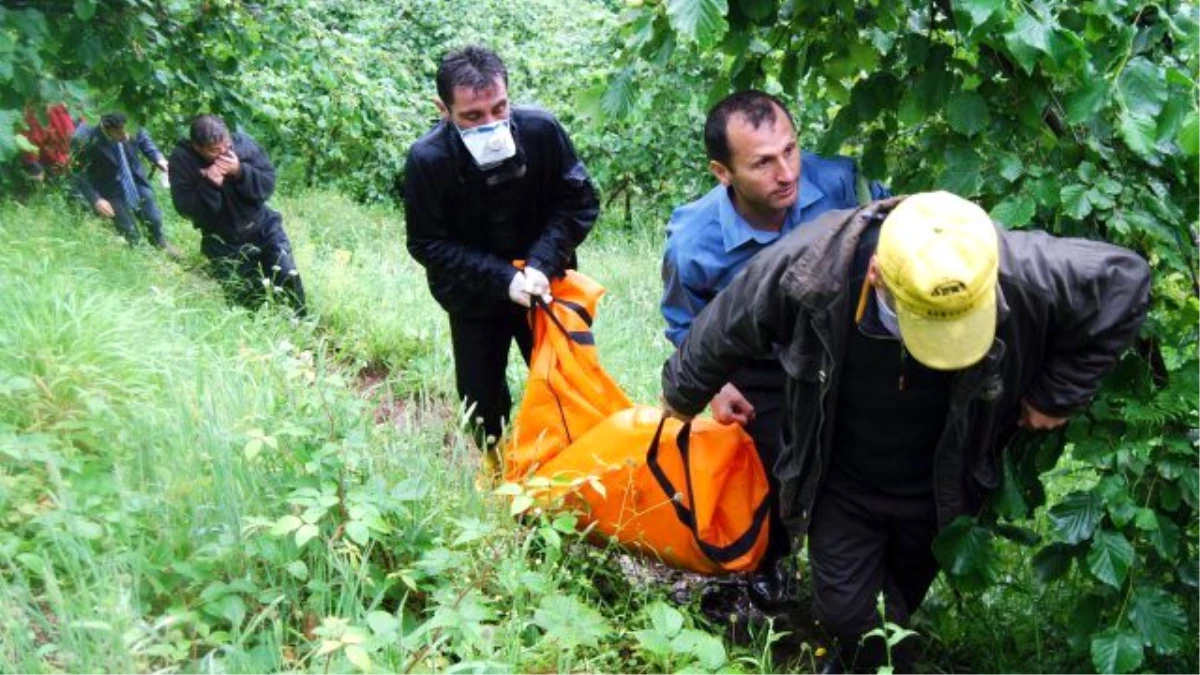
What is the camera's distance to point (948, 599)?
123 inches

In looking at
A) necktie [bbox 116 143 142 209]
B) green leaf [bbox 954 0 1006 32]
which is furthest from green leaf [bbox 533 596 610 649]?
necktie [bbox 116 143 142 209]

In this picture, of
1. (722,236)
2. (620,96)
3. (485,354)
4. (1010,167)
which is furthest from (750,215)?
(485,354)

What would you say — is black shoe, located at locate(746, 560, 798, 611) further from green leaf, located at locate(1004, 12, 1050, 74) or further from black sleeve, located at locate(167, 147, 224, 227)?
black sleeve, located at locate(167, 147, 224, 227)

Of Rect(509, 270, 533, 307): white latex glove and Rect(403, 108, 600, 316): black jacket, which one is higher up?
Rect(403, 108, 600, 316): black jacket

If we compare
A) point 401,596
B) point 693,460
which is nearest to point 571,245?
point 693,460

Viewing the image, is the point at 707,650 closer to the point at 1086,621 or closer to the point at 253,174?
the point at 1086,621

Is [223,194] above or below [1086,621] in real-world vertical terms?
above

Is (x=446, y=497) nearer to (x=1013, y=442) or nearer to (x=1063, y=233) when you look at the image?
(x=1013, y=442)

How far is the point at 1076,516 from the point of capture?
2164 millimetres

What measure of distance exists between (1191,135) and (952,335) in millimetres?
524

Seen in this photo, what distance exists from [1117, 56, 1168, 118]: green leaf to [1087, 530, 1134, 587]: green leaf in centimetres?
83

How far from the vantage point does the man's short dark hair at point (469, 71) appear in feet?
10.5

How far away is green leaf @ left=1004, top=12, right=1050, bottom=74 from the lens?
1.93 meters

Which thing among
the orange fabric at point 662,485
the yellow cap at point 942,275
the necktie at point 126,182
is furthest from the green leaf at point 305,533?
the necktie at point 126,182
